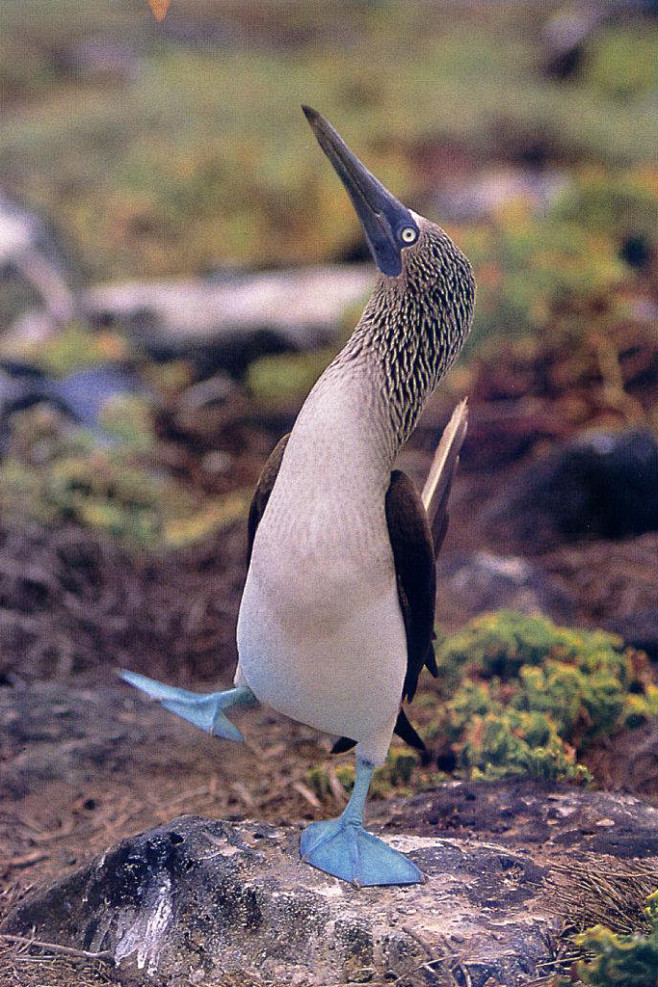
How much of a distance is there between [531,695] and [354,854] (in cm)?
113

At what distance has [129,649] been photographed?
14.1 feet

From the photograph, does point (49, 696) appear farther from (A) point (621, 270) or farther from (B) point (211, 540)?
(A) point (621, 270)

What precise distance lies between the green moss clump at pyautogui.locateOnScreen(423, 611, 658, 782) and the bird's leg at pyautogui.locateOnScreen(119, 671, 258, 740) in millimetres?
856

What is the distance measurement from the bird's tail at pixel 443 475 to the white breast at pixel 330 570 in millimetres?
352

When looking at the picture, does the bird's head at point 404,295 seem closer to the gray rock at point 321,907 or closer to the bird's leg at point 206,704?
the bird's leg at point 206,704

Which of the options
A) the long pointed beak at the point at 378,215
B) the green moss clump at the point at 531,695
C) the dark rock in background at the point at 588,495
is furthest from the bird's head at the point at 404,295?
the dark rock in background at the point at 588,495

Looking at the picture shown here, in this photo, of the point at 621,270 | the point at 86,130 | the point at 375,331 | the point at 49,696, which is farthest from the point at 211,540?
the point at 86,130

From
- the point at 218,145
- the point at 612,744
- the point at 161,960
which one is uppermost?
the point at 218,145

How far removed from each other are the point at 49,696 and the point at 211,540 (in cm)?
145

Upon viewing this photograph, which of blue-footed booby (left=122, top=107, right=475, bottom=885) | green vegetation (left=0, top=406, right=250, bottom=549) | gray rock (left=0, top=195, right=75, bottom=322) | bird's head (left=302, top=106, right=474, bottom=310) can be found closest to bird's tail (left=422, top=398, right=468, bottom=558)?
blue-footed booby (left=122, top=107, right=475, bottom=885)

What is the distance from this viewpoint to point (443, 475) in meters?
3.01

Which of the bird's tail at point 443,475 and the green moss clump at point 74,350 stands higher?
the green moss clump at point 74,350

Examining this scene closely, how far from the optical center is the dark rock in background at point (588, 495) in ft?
17.2

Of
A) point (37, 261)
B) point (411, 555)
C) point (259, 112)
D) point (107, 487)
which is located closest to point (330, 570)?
point (411, 555)
